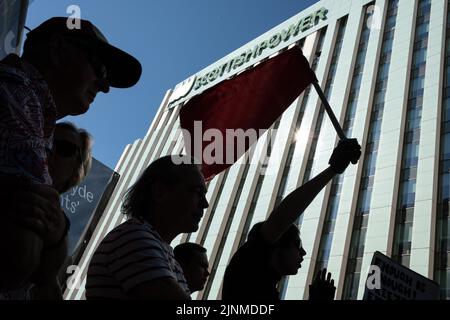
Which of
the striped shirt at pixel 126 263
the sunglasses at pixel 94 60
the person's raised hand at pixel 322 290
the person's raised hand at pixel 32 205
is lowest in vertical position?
the person's raised hand at pixel 32 205

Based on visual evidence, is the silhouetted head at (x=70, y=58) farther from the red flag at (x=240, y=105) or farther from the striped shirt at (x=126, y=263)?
the red flag at (x=240, y=105)

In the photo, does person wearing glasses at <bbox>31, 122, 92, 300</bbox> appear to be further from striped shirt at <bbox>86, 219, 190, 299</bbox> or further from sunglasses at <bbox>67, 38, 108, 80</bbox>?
sunglasses at <bbox>67, 38, 108, 80</bbox>

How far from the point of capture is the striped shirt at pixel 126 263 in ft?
4.82

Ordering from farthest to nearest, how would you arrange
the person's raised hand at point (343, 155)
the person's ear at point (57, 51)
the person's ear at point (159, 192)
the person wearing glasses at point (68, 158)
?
the person's raised hand at point (343, 155) → the person's ear at point (159, 192) → the person wearing glasses at point (68, 158) → the person's ear at point (57, 51)

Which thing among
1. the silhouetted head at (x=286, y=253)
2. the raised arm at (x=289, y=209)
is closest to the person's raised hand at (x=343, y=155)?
the raised arm at (x=289, y=209)

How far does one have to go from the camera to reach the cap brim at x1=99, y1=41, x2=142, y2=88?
1395 mm

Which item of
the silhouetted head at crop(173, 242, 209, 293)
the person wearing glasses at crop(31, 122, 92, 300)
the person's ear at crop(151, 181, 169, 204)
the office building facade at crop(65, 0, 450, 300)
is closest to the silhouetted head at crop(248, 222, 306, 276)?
the person's ear at crop(151, 181, 169, 204)

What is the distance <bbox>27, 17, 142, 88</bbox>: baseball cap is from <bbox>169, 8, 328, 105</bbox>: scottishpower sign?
131 feet

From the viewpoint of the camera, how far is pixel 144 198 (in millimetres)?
2176

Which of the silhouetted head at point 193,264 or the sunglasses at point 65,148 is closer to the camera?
the sunglasses at point 65,148

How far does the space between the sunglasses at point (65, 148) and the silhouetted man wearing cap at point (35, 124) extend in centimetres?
83

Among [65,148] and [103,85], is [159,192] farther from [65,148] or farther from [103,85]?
[103,85]
